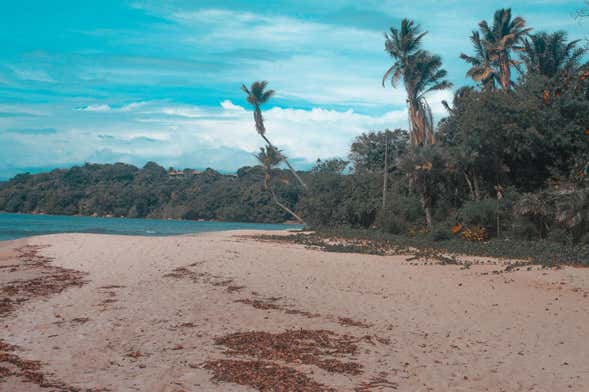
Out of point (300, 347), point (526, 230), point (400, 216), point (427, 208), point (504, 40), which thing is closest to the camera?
point (300, 347)

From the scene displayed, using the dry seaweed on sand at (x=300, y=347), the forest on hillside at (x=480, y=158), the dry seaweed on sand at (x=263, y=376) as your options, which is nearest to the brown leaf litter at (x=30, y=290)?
the dry seaweed on sand at (x=263, y=376)

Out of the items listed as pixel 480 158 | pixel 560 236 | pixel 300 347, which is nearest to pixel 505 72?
pixel 480 158

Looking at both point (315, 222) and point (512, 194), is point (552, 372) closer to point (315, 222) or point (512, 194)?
point (512, 194)

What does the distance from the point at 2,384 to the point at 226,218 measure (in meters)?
73.8

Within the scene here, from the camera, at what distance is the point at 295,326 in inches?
343

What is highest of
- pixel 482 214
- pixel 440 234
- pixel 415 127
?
pixel 415 127

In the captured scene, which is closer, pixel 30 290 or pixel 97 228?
pixel 30 290

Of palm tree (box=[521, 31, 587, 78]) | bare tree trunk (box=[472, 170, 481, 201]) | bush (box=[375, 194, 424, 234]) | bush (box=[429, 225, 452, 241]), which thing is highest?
palm tree (box=[521, 31, 587, 78])

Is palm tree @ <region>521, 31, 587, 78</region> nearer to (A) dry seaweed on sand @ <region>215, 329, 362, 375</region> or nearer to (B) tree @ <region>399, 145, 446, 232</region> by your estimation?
(B) tree @ <region>399, 145, 446, 232</region>

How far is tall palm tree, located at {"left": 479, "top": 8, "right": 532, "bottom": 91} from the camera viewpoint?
35250mm

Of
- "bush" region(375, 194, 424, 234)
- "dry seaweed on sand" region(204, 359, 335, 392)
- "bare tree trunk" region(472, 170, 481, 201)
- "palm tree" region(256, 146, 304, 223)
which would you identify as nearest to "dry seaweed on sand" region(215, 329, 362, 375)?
"dry seaweed on sand" region(204, 359, 335, 392)

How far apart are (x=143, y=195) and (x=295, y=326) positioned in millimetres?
87071

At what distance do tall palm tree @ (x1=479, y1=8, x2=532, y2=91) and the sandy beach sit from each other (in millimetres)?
24297

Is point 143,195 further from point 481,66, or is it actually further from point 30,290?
point 30,290
